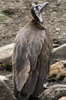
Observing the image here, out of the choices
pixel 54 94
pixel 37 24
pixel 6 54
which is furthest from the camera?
pixel 6 54

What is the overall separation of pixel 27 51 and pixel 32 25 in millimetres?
838

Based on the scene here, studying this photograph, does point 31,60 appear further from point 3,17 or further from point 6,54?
point 3,17

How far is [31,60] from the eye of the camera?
712cm

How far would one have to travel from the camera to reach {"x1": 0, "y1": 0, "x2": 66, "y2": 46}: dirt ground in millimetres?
10211

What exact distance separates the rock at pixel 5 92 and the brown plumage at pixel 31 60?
0.76 ft

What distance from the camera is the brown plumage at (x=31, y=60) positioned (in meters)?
6.83

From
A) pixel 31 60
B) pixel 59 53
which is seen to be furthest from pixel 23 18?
pixel 31 60

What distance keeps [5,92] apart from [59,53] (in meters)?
2.04

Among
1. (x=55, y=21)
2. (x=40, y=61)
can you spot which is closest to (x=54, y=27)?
(x=55, y=21)

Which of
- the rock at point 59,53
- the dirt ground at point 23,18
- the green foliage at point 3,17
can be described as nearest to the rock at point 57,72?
the rock at point 59,53

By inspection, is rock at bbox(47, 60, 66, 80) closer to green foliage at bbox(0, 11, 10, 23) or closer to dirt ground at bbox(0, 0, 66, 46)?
dirt ground at bbox(0, 0, 66, 46)

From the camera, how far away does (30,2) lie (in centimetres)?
1163

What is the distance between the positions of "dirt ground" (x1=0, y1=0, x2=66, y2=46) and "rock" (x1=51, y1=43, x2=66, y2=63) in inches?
30.3

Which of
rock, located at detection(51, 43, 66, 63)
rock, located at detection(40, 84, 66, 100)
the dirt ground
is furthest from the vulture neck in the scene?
the dirt ground
